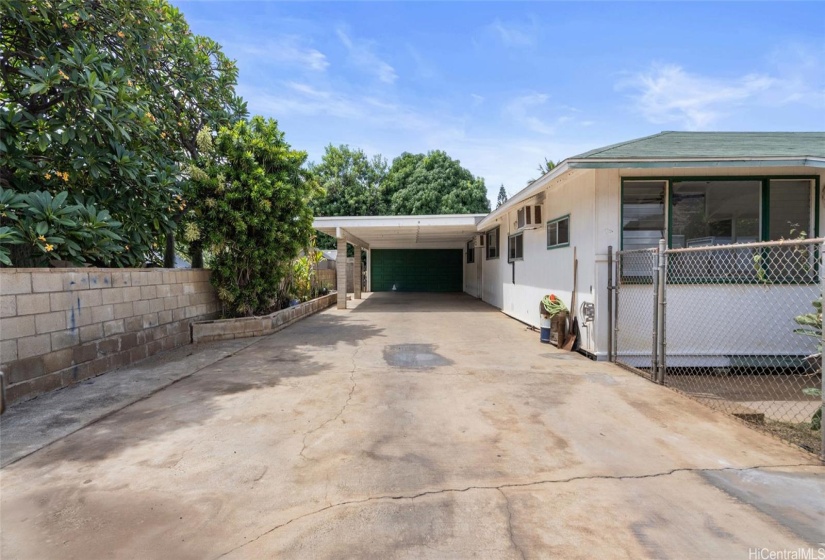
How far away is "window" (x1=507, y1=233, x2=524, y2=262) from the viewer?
10.2m

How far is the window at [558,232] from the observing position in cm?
699

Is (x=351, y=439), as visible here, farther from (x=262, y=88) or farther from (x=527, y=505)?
(x=262, y=88)

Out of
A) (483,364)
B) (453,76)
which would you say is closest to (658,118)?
(453,76)

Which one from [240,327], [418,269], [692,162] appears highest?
[692,162]

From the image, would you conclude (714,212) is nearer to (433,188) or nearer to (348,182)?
(433,188)

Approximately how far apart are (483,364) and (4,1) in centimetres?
728

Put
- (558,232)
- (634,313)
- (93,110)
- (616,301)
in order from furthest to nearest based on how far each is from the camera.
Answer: (558,232) → (634,313) → (616,301) → (93,110)

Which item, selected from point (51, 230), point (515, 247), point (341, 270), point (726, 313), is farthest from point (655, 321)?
point (341, 270)

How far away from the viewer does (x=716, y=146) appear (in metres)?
6.34

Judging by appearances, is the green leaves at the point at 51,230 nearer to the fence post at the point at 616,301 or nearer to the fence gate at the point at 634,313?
the fence post at the point at 616,301

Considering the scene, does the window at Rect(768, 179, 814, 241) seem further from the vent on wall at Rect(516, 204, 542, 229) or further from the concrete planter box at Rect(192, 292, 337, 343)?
the concrete planter box at Rect(192, 292, 337, 343)

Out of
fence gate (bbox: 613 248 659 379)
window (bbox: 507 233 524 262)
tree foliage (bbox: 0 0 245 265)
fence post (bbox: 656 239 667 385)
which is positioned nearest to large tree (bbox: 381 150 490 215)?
window (bbox: 507 233 524 262)

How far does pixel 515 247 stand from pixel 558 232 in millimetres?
3325

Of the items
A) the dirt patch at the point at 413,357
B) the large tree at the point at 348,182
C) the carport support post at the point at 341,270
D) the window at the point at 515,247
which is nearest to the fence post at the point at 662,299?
the dirt patch at the point at 413,357
